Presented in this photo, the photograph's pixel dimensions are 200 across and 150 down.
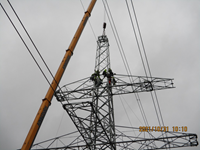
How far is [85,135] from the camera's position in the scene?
1230 cm

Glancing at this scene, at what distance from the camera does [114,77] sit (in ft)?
48.0

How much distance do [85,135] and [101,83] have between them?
15.4ft

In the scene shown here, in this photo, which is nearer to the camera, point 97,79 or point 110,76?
point 97,79

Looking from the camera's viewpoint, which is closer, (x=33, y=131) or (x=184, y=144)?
(x=33, y=131)

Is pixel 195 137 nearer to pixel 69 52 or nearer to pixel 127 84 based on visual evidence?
pixel 127 84

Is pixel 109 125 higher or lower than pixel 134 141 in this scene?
higher

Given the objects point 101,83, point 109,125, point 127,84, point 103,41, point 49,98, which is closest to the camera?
point 49,98

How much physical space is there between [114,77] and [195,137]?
24.9 ft

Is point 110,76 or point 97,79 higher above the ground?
point 110,76

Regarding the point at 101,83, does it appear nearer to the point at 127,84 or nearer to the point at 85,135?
the point at 127,84

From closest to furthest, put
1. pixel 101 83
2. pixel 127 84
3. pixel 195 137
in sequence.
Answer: pixel 195 137 → pixel 127 84 → pixel 101 83

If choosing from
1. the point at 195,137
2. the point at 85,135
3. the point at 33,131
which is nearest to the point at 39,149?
the point at 85,135

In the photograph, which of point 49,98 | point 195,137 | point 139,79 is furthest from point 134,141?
point 49,98

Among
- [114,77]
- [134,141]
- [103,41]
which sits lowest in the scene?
[134,141]
